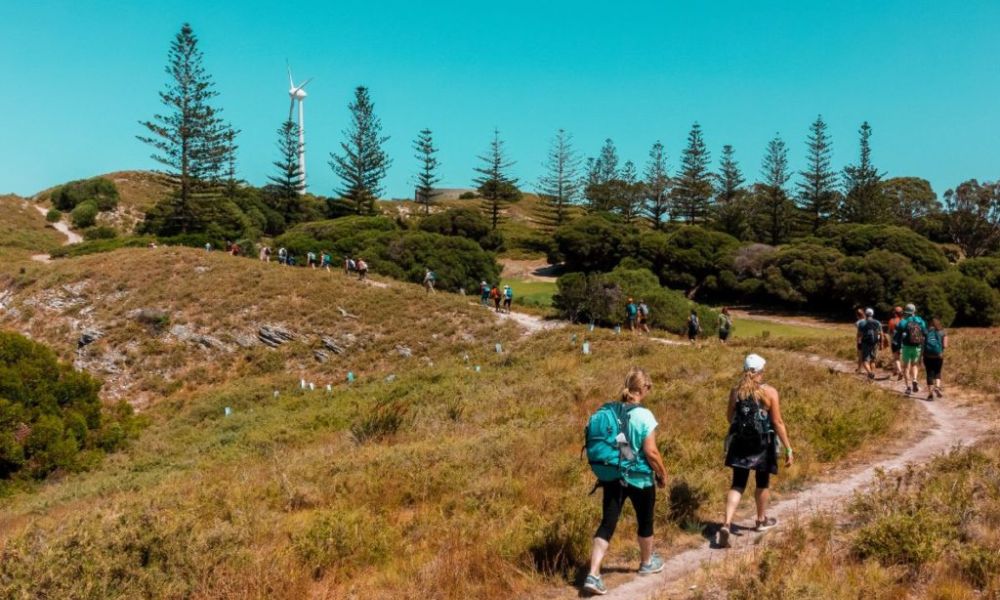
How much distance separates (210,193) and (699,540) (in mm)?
53683

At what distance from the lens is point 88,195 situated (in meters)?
69.4

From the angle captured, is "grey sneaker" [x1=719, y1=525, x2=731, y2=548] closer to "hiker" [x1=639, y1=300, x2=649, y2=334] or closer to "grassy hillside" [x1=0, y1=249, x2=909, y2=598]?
"grassy hillside" [x1=0, y1=249, x2=909, y2=598]

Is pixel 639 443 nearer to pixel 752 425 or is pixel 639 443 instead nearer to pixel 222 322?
pixel 752 425

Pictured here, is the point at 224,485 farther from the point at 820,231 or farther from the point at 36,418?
the point at 820,231

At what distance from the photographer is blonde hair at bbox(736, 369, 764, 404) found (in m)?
5.11

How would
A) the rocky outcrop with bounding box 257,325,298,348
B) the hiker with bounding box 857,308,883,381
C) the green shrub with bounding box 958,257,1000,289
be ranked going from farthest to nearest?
the green shrub with bounding box 958,257,1000,289 → the rocky outcrop with bounding box 257,325,298,348 → the hiker with bounding box 857,308,883,381

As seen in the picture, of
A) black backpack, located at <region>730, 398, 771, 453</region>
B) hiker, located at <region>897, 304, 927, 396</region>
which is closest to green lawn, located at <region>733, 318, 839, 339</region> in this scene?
hiker, located at <region>897, 304, 927, 396</region>

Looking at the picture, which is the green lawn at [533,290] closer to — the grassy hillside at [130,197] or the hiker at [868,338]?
the hiker at [868,338]

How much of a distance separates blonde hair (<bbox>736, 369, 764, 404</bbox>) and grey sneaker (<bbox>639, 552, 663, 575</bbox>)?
55.8 inches

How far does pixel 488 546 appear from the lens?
16.3 feet

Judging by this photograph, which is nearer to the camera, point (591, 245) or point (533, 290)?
point (533, 290)

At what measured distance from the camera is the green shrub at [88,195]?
6900cm

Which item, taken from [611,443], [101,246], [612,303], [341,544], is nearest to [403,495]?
[341,544]

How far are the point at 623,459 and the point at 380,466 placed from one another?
389cm
